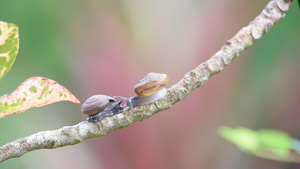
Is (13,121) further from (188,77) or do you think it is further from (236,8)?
(188,77)

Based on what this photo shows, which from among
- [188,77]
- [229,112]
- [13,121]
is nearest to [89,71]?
[13,121]

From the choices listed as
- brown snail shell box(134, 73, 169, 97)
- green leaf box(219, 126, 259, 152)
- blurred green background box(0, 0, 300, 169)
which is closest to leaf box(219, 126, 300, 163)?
green leaf box(219, 126, 259, 152)

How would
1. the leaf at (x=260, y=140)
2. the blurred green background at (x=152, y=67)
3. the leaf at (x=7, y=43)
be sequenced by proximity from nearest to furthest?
the leaf at (x=7, y=43) < the leaf at (x=260, y=140) < the blurred green background at (x=152, y=67)

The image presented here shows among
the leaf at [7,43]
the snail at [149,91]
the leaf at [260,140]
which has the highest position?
the leaf at [7,43]

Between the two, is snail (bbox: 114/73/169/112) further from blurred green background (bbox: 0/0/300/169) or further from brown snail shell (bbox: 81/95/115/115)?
blurred green background (bbox: 0/0/300/169)

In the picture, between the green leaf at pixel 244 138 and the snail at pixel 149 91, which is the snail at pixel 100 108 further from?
the green leaf at pixel 244 138

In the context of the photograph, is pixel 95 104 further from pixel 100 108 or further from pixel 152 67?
pixel 152 67

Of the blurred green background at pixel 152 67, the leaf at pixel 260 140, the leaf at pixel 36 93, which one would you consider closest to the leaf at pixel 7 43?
the leaf at pixel 36 93
